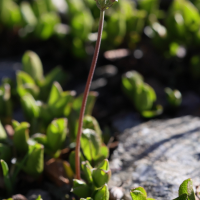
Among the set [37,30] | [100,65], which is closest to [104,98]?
[100,65]

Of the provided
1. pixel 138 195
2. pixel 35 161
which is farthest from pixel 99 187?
pixel 35 161

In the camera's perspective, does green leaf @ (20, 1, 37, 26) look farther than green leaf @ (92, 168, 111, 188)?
Yes

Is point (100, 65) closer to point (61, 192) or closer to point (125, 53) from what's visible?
point (125, 53)

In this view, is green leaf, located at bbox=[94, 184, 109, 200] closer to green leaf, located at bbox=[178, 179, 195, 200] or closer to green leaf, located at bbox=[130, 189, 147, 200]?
green leaf, located at bbox=[130, 189, 147, 200]

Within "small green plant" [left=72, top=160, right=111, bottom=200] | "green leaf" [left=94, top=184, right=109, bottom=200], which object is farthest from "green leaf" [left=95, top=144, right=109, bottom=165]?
"green leaf" [left=94, top=184, right=109, bottom=200]

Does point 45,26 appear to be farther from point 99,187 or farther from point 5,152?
point 99,187

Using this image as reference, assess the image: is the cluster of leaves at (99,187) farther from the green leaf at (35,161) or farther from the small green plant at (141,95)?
the small green plant at (141,95)
